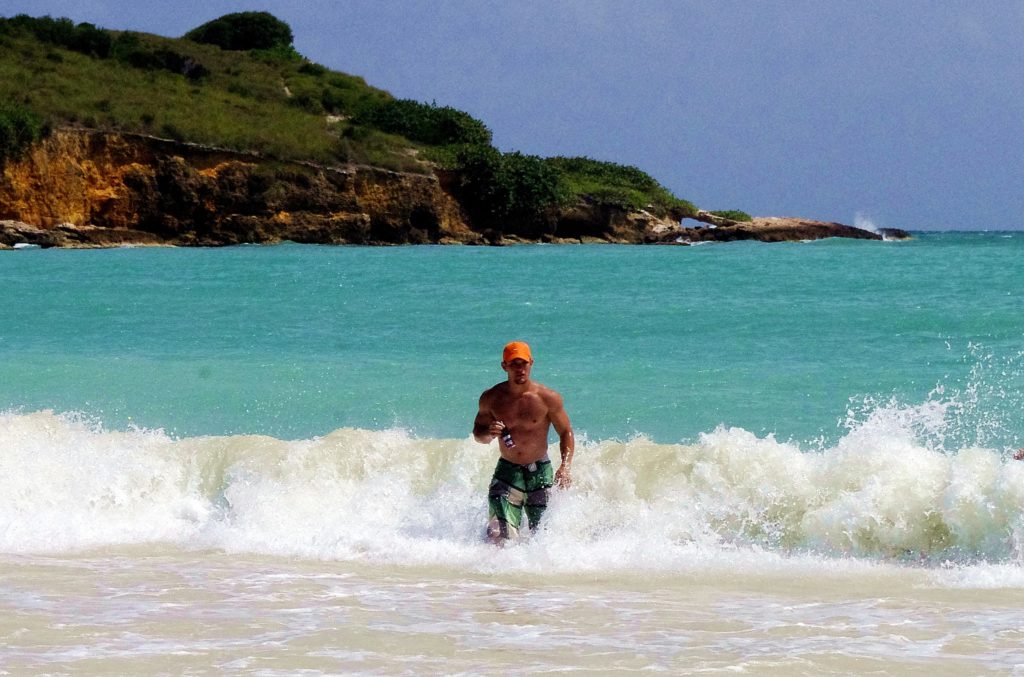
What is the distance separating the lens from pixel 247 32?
237 ft

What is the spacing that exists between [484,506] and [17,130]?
130 ft

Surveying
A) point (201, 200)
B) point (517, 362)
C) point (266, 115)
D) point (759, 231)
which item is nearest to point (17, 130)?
point (201, 200)

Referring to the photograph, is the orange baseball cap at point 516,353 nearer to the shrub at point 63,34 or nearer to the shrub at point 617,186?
the shrub at point 617,186

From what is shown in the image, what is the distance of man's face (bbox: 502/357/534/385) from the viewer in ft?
22.2

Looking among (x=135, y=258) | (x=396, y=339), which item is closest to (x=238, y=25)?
(x=135, y=258)

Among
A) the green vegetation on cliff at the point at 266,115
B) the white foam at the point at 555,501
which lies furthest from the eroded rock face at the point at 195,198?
the white foam at the point at 555,501


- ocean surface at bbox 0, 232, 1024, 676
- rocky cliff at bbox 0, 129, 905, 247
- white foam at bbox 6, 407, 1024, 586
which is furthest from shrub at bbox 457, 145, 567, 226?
white foam at bbox 6, 407, 1024, 586

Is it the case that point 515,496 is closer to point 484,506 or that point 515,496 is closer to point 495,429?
point 495,429

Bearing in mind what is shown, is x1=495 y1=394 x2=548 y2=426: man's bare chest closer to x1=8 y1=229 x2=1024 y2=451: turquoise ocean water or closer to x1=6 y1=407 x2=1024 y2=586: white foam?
x1=6 y1=407 x2=1024 y2=586: white foam

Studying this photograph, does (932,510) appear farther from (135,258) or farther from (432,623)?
(135,258)

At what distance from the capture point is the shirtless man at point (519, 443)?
6.88 m

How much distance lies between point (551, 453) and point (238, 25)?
68458 mm

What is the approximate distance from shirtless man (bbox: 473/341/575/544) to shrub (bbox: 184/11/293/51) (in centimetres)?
6873

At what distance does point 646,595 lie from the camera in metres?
6.18
